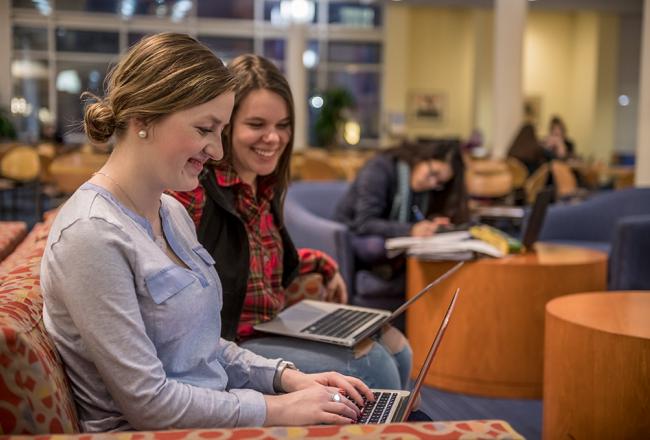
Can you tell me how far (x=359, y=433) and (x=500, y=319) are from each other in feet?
8.32

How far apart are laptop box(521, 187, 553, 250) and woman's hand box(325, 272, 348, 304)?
151 centimetres

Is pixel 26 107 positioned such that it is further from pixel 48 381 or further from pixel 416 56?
pixel 48 381

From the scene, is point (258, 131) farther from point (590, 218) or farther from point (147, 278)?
point (590, 218)

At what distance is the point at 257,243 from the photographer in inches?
89.5

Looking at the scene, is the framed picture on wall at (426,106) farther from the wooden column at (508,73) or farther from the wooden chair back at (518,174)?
the wooden chair back at (518,174)

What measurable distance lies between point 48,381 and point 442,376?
265 cm

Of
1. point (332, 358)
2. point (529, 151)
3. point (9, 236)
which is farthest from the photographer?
point (529, 151)

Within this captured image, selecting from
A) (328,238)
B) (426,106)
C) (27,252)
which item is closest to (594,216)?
(328,238)

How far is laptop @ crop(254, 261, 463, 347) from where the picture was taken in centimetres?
211

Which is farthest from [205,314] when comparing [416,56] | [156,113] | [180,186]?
[416,56]

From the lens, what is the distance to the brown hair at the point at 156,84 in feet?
4.57

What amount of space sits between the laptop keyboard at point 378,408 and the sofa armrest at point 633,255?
8.73ft

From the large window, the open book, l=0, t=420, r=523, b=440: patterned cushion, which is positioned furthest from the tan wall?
l=0, t=420, r=523, b=440: patterned cushion

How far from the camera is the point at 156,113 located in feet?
4.55
